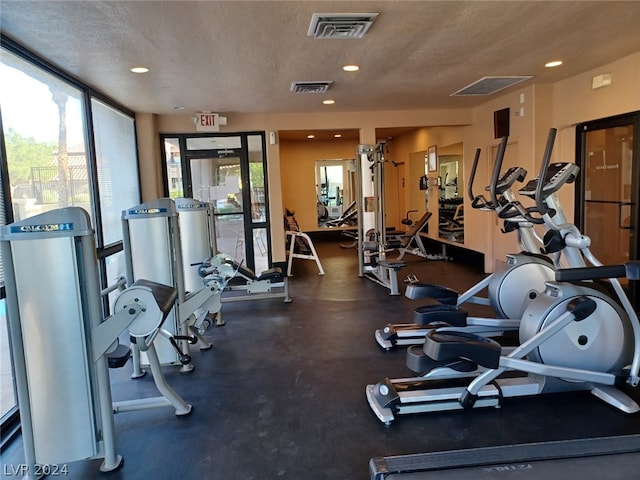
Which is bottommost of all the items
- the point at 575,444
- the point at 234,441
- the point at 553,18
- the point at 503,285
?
the point at 234,441

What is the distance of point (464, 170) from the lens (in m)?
7.56

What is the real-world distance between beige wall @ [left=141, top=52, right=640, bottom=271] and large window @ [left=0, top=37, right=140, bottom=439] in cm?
87

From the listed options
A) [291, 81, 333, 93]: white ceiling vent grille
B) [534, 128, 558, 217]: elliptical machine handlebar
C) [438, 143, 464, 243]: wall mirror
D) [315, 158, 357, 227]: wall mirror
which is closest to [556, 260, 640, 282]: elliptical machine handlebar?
[534, 128, 558, 217]: elliptical machine handlebar

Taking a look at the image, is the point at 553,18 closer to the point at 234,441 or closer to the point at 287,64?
the point at 287,64

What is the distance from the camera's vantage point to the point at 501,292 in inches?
152

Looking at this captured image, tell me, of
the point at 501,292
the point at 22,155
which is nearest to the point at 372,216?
the point at 501,292

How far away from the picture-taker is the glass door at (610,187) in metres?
4.45

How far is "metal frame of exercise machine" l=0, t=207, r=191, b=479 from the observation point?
2.12 meters

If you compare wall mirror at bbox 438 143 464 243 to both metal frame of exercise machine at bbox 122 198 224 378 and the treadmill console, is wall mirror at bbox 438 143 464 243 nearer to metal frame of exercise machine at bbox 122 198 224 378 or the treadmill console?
the treadmill console

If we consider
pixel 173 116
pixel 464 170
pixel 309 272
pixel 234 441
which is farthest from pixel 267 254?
pixel 234 441

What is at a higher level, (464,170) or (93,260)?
(464,170)

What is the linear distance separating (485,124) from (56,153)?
5489 millimetres

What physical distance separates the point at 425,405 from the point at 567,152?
12.8ft

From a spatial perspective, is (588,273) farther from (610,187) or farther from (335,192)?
(335,192)
